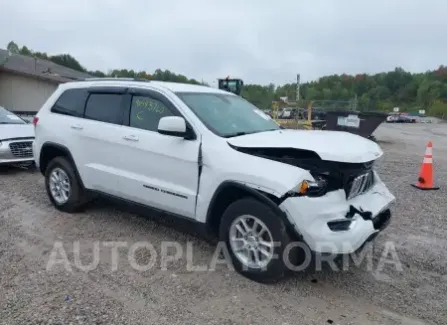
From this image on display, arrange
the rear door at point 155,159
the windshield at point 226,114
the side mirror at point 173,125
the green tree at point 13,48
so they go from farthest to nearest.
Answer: the green tree at point 13,48
the windshield at point 226,114
the rear door at point 155,159
the side mirror at point 173,125

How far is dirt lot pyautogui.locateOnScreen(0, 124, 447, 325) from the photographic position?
10.4ft

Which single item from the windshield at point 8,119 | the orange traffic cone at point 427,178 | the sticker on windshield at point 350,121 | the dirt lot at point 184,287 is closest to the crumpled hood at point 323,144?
the dirt lot at point 184,287

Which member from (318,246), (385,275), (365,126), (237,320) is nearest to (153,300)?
(237,320)

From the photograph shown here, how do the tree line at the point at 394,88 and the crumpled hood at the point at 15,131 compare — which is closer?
the crumpled hood at the point at 15,131

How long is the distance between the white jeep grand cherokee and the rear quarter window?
0.02 metres

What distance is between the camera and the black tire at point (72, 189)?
5328 mm

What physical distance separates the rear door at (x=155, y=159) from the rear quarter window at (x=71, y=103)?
922mm

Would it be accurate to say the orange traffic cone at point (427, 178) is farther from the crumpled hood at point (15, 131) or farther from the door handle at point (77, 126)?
the crumpled hood at point (15, 131)

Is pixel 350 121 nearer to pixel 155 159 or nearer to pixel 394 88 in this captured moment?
pixel 155 159

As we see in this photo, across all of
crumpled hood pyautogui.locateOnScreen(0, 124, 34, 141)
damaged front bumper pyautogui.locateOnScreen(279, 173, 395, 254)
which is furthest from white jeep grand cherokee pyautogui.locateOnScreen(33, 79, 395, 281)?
crumpled hood pyautogui.locateOnScreen(0, 124, 34, 141)

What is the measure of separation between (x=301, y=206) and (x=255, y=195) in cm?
43

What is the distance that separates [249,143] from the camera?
3770 millimetres

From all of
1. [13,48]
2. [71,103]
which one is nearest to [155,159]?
[71,103]

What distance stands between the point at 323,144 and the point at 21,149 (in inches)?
274
